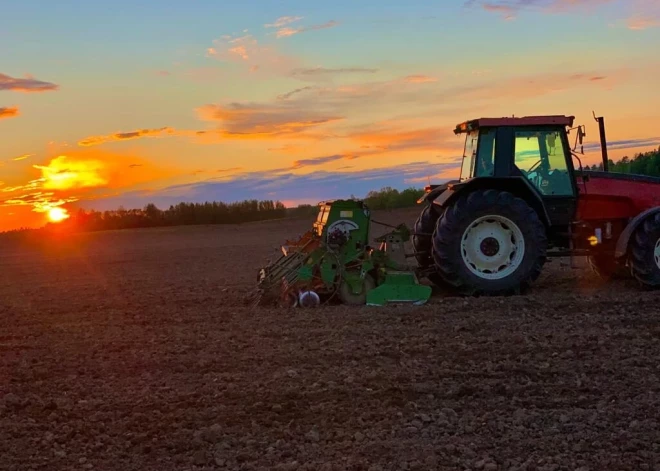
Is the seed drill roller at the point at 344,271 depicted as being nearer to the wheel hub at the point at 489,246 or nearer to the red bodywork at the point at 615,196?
the wheel hub at the point at 489,246

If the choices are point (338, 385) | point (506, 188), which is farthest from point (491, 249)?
point (338, 385)

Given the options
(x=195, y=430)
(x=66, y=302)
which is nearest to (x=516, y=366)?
(x=195, y=430)

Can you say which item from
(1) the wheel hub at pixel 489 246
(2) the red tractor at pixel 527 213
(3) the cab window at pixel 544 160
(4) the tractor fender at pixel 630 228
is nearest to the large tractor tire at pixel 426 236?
(2) the red tractor at pixel 527 213

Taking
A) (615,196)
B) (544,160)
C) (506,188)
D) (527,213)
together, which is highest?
(544,160)

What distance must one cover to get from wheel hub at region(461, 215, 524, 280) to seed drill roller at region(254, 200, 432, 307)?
772 millimetres

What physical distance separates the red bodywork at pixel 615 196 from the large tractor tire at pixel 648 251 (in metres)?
0.65

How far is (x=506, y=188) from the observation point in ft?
30.1

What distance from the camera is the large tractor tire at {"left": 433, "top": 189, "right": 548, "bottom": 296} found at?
8781 millimetres

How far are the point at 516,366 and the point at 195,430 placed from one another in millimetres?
2527

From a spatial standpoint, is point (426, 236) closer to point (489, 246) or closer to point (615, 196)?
point (489, 246)

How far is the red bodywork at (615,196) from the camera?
9.57 meters

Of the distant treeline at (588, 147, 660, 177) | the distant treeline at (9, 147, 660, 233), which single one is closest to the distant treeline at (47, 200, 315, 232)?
the distant treeline at (9, 147, 660, 233)

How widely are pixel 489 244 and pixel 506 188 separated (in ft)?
2.54

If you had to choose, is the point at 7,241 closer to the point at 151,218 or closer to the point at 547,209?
the point at 151,218
